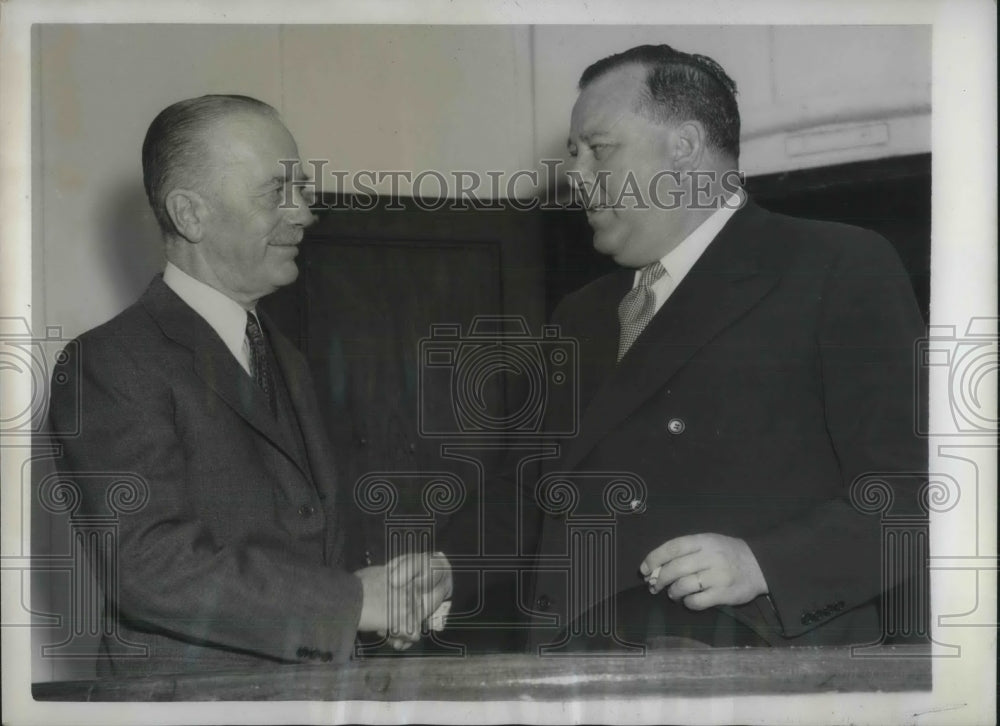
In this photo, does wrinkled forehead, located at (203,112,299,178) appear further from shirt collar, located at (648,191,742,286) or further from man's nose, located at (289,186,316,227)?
shirt collar, located at (648,191,742,286)

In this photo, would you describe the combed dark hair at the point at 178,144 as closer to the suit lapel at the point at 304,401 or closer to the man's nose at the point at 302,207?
the man's nose at the point at 302,207

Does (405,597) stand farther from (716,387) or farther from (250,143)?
(250,143)

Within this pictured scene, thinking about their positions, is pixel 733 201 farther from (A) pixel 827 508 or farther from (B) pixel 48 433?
(B) pixel 48 433

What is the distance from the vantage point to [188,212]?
322 centimetres

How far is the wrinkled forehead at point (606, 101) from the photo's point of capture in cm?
323

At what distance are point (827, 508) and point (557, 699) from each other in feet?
2.93

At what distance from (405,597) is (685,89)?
159cm

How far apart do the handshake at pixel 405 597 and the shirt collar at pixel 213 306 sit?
28.1 inches

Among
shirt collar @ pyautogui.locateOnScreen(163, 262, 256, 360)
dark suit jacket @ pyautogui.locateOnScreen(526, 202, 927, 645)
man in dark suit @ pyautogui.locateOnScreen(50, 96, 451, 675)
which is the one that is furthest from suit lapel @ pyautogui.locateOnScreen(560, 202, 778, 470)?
shirt collar @ pyautogui.locateOnScreen(163, 262, 256, 360)

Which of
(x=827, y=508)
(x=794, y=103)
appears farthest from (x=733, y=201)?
(x=827, y=508)

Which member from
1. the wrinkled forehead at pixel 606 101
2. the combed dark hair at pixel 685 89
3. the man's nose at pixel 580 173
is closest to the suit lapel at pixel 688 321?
the combed dark hair at pixel 685 89

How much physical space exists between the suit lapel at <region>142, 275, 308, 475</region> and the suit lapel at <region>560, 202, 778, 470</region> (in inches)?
32.1

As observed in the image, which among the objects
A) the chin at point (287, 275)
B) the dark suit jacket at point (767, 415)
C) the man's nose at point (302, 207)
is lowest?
the dark suit jacket at point (767, 415)

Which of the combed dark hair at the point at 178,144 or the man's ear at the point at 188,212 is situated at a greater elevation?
the combed dark hair at the point at 178,144
